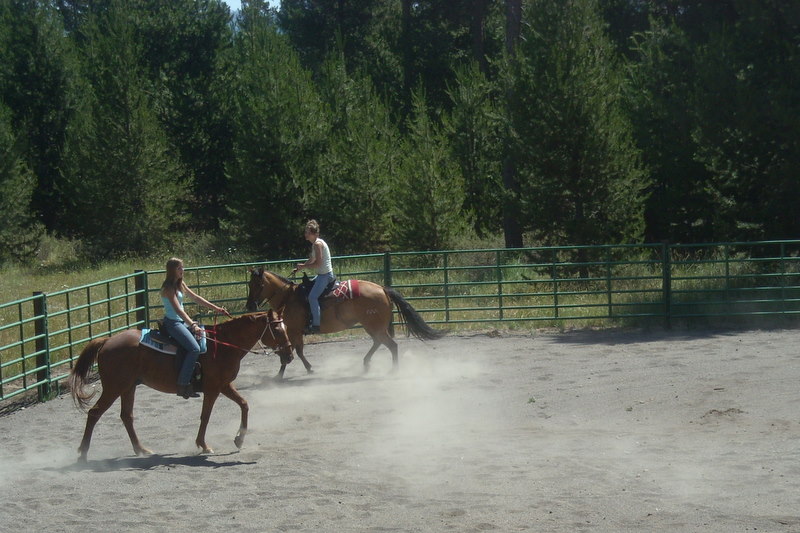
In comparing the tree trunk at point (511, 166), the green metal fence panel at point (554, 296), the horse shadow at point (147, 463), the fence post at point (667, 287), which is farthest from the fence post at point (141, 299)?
the tree trunk at point (511, 166)

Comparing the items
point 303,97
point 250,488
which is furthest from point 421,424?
point 303,97

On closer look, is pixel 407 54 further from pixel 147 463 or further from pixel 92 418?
pixel 147 463

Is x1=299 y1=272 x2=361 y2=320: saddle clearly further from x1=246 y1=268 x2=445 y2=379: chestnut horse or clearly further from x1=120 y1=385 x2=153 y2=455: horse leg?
x1=120 y1=385 x2=153 y2=455: horse leg

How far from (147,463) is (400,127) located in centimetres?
3174

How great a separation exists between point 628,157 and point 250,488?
16.2 metres

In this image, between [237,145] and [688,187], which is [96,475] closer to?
[688,187]

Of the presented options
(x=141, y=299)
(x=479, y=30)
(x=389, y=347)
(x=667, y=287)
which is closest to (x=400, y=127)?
(x=479, y=30)

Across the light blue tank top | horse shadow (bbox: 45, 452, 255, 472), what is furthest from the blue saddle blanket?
horse shadow (bbox: 45, 452, 255, 472)

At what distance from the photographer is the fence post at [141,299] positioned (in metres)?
14.9

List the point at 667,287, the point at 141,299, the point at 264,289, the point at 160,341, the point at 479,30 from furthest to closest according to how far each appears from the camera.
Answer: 1. the point at 479,30
2. the point at 667,287
3. the point at 141,299
4. the point at 264,289
5. the point at 160,341

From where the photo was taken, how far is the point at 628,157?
22125mm

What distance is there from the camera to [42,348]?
12625mm

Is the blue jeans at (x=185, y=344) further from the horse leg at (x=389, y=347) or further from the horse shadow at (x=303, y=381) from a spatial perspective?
the horse leg at (x=389, y=347)

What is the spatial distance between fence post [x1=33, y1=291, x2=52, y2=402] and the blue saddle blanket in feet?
12.1
